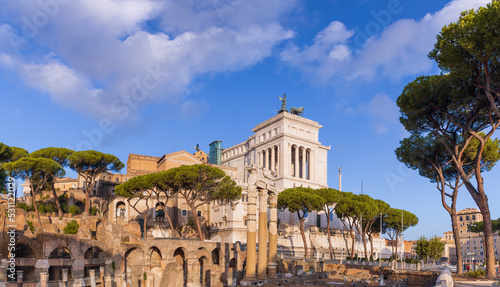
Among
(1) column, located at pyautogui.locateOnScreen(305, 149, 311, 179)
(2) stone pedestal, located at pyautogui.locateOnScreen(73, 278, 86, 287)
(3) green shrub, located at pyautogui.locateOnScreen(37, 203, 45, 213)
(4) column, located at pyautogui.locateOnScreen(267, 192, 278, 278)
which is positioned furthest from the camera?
(1) column, located at pyautogui.locateOnScreen(305, 149, 311, 179)

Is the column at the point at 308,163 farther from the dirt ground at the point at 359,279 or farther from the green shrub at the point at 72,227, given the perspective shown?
the green shrub at the point at 72,227

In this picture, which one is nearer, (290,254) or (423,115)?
(423,115)

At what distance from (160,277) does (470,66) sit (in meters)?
29.4

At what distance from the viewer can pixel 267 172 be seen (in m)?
23.4

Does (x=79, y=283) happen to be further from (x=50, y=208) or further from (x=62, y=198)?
(x=62, y=198)

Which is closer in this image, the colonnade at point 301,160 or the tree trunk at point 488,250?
the tree trunk at point 488,250

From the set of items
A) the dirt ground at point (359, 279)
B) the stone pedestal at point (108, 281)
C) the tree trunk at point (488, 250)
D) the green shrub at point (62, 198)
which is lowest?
the stone pedestal at point (108, 281)

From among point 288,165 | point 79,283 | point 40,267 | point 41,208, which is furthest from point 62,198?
point 288,165

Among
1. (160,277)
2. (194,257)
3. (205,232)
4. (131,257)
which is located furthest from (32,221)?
(205,232)

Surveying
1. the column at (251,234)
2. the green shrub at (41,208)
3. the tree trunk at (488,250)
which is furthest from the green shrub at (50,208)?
the tree trunk at (488,250)

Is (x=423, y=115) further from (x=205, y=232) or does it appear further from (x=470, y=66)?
(x=205, y=232)

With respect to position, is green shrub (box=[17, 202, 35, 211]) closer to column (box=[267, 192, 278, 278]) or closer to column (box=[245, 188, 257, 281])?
column (box=[267, 192, 278, 278])

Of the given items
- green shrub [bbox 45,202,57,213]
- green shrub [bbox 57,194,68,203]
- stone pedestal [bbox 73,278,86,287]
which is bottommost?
stone pedestal [bbox 73,278,86,287]

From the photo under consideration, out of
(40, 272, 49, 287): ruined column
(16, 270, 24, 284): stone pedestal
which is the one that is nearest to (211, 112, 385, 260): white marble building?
(40, 272, 49, 287): ruined column
